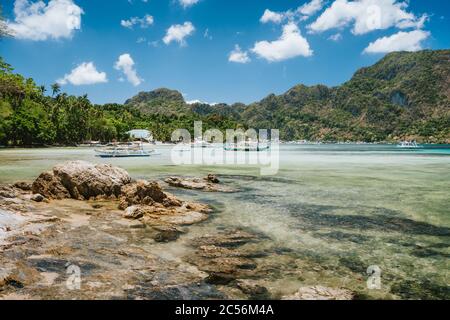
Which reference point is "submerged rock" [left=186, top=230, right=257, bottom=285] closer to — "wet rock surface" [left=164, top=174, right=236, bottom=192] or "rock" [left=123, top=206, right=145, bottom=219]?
"rock" [left=123, top=206, right=145, bottom=219]

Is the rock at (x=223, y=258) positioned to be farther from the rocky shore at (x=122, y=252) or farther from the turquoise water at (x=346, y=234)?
the turquoise water at (x=346, y=234)

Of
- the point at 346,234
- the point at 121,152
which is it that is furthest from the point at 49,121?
the point at 346,234

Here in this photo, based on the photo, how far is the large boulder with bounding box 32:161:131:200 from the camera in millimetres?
14805

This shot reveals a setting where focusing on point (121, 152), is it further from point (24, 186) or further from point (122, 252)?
point (122, 252)

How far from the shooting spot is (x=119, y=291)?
5969mm

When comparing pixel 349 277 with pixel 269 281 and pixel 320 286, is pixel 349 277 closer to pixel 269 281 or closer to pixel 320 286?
pixel 320 286

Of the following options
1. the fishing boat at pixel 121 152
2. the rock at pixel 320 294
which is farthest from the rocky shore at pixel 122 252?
the fishing boat at pixel 121 152

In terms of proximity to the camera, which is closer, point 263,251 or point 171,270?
point 171,270

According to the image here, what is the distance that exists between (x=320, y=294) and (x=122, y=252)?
14.9 feet

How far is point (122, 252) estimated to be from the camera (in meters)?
8.20

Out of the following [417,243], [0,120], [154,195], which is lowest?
[417,243]
